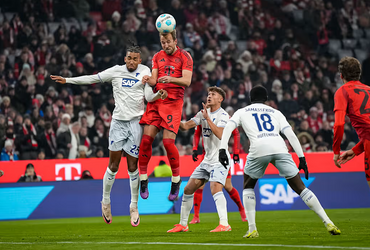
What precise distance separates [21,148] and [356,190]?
10080mm

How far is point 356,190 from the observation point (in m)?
15.8

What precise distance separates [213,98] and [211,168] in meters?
1.39

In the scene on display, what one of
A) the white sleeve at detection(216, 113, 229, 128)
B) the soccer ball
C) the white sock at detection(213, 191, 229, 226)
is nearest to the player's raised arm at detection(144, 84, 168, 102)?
the soccer ball

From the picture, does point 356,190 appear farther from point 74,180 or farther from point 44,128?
point 44,128

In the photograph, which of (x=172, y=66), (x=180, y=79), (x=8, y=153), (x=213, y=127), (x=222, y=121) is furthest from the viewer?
(x=8, y=153)

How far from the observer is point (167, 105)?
884 cm

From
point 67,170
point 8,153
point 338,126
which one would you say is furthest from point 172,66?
point 8,153

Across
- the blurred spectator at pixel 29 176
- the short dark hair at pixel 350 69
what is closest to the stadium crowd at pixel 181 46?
the blurred spectator at pixel 29 176

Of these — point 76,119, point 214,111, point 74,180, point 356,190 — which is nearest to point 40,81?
point 76,119

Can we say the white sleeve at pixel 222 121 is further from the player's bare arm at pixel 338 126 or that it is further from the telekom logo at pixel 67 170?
the telekom logo at pixel 67 170

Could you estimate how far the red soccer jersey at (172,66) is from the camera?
28.7 ft

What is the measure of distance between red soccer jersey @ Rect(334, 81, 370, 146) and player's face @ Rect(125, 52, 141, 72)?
360cm

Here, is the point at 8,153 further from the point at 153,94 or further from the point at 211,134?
the point at 153,94

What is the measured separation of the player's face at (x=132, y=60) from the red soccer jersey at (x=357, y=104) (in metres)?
3.60
